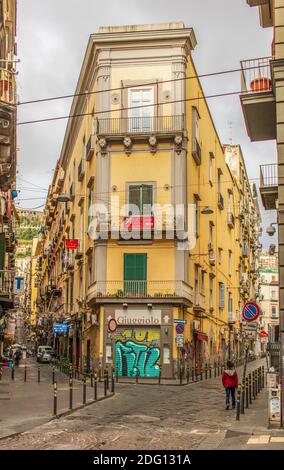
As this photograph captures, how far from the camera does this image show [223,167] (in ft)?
191

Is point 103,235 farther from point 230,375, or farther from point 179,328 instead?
point 230,375

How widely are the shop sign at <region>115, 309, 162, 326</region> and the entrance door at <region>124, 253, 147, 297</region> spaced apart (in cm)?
100

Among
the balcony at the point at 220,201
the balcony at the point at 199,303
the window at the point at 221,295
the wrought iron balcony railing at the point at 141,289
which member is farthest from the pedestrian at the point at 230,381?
the balcony at the point at 220,201

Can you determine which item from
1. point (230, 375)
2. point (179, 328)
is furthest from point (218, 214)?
point (230, 375)

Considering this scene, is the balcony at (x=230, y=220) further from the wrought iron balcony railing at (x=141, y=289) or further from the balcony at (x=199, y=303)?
the wrought iron balcony railing at (x=141, y=289)

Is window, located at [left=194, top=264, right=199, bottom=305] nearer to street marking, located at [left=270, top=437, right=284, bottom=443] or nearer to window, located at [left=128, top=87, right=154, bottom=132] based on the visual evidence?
window, located at [left=128, top=87, right=154, bottom=132]

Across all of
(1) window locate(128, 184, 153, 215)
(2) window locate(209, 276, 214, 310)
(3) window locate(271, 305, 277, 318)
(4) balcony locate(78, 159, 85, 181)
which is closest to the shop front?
(1) window locate(128, 184, 153, 215)

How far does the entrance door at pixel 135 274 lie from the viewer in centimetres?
3684

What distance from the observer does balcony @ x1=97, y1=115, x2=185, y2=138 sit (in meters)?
37.7

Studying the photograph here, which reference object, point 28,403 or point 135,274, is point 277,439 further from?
point 135,274
